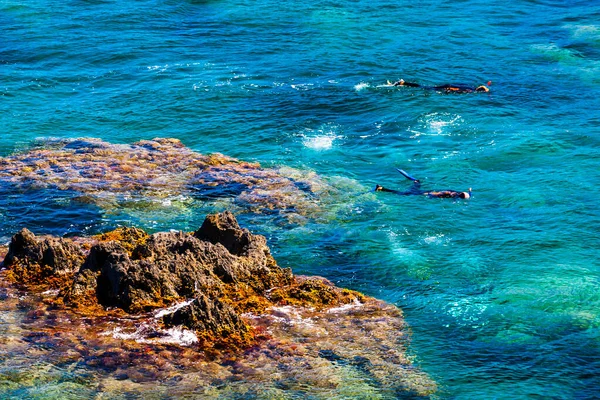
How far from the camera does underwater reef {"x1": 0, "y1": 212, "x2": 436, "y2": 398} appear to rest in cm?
2827

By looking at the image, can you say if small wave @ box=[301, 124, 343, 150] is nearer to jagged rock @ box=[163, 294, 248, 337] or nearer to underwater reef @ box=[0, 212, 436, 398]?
underwater reef @ box=[0, 212, 436, 398]

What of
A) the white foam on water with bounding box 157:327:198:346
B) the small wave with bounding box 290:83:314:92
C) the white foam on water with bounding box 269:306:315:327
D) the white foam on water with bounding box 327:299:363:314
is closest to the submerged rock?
the white foam on water with bounding box 327:299:363:314

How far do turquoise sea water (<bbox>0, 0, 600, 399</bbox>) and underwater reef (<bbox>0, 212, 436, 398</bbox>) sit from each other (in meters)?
2.44

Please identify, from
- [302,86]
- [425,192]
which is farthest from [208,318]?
[302,86]

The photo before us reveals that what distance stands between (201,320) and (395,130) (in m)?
28.2

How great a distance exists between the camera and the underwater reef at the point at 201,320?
2827cm

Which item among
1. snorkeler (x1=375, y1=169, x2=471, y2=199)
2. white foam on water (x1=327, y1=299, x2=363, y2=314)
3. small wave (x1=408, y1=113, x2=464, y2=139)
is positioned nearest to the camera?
white foam on water (x1=327, y1=299, x2=363, y2=314)

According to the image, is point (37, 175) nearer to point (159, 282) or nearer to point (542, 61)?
point (159, 282)

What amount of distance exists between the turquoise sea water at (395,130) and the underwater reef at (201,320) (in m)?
2.44

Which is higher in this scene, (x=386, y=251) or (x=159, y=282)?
(x=159, y=282)

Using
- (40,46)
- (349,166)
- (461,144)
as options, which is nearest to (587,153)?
(461,144)

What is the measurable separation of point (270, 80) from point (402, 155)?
16001mm

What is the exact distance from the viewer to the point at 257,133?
180ft

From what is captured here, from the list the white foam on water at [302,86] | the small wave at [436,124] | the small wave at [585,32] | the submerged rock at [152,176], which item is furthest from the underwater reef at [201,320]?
the small wave at [585,32]
